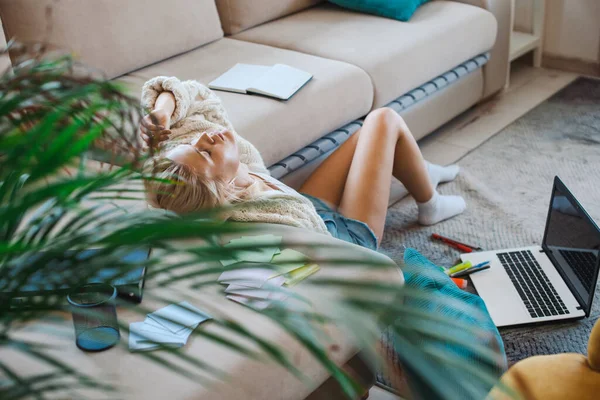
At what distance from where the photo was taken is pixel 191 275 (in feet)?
1.46

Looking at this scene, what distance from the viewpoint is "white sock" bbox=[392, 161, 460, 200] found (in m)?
2.53

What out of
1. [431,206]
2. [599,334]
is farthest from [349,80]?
[599,334]

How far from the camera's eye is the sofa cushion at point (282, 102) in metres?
2.23

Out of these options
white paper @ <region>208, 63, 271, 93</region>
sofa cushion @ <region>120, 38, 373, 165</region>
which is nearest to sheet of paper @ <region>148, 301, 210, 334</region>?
sofa cushion @ <region>120, 38, 373, 165</region>

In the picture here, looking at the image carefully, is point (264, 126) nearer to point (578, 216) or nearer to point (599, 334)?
point (578, 216)

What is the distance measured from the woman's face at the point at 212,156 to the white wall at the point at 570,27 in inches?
97.5

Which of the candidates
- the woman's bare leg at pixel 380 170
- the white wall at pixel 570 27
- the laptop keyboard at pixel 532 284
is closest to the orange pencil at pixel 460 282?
the laptop keyboard at pixel 532 284

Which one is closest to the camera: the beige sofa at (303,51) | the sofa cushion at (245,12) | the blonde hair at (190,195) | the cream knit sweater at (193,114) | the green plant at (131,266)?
the green plant at (131,266)

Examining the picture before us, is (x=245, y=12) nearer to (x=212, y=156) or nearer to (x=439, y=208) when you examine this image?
(x=439, y=208)

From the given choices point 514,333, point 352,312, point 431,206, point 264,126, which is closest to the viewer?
point 352,312

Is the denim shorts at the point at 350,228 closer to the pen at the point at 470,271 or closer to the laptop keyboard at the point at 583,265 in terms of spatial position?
the pen at the point at 470,271

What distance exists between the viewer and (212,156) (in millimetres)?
1713

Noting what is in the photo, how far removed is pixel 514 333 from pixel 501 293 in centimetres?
13

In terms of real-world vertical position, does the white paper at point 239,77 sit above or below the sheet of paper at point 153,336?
below
